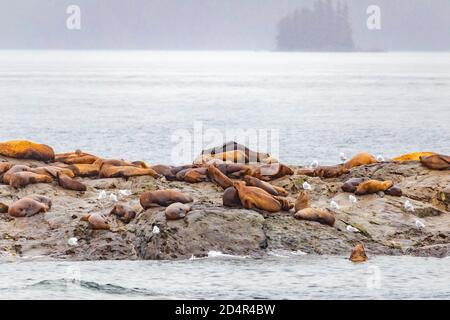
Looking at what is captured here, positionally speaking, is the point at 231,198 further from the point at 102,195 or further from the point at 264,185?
the point at 102,195

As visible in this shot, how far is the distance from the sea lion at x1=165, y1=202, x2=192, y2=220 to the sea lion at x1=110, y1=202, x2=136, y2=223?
77cm

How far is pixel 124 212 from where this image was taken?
59.7 feet

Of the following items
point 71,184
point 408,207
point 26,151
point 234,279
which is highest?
point 26,151

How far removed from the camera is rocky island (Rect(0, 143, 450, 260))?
1734cm

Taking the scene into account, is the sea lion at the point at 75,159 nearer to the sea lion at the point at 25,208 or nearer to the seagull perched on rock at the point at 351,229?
the sea lion at the point at 25,208

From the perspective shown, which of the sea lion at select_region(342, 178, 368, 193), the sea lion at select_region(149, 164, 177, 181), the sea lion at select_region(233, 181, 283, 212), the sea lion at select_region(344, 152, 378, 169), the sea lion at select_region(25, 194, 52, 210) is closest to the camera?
the sea lion at select_region(233, 181, 283, 212)

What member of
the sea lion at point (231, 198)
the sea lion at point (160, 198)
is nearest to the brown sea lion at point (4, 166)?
the sea lion at point (160, 198)

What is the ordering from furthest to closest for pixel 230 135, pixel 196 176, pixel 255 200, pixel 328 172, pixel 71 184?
1. pixel 230 135
2. pixel 328 172
3. pixel 196 176
4. pixel 71 184
5. pixel 255 200

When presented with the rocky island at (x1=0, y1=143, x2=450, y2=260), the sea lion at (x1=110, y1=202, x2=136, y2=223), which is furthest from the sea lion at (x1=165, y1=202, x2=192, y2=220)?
the sea lion at (x1=110, y1=202, x2=136, y2=223)

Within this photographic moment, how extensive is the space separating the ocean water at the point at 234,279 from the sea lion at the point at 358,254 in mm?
124

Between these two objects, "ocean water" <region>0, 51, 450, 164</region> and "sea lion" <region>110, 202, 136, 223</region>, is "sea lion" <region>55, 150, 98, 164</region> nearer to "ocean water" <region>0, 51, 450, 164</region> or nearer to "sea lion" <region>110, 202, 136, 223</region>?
"sea lion" <region>110, 202, 136, 223</region>

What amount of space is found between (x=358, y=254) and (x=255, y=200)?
92.1 inches

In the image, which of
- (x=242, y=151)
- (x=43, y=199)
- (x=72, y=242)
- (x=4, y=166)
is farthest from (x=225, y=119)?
(x=72, y=242)
